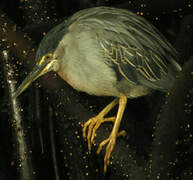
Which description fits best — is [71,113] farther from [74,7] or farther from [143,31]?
[74,7]

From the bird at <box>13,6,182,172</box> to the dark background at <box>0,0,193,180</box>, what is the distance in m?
0.04

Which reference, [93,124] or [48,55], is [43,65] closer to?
[48,55]

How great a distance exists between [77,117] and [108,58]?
104 mm

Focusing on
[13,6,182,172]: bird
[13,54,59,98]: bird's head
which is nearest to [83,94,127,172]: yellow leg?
[13,6,182,172]: bird

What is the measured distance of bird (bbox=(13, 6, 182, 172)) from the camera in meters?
0.45

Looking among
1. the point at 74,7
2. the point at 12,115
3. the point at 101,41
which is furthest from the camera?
the point at 74,7

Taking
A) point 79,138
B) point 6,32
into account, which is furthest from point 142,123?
point 6,32

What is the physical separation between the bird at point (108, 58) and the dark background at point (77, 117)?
4 centimetres

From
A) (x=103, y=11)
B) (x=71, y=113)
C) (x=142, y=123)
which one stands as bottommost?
(x=142, y=123)

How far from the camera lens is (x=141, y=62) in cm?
46

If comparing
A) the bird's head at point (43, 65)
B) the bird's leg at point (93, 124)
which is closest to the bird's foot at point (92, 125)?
the bird's leg at point (93, 124)

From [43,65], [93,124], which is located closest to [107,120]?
[93,124]

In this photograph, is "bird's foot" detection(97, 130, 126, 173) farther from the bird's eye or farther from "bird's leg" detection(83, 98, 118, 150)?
the bird's eye

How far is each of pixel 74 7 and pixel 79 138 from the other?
308 millimetres
